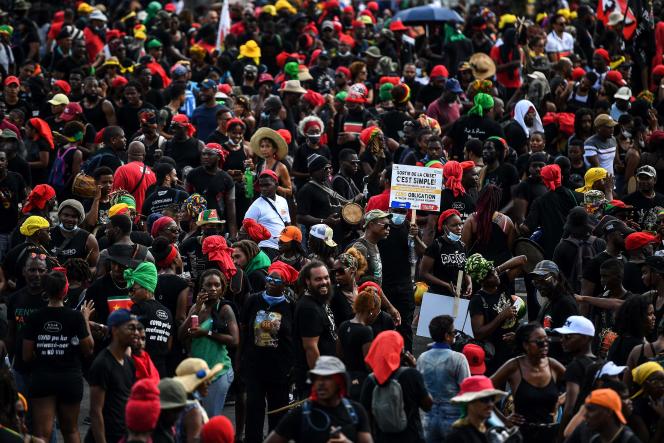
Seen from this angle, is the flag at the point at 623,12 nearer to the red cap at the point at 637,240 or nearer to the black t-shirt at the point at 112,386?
the red cap at the point at 637,240

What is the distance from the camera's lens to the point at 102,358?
977 centimetres

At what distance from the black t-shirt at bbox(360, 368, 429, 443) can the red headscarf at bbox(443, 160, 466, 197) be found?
5703 mm

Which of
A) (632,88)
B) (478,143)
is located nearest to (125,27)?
(632,88)

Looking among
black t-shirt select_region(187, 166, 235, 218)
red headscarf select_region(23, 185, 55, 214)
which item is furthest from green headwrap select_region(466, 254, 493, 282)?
red headscarf select_region(23, 185, 55, 214)

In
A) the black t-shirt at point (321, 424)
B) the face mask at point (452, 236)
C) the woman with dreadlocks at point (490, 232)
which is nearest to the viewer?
the black t-shirt at point (321, 424)

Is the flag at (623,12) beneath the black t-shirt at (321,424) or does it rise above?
above

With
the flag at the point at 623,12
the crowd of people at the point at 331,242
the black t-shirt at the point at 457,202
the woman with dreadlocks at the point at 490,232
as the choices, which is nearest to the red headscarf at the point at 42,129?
the crowd of people at the point at 331,242

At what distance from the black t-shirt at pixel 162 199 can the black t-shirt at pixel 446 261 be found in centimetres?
268

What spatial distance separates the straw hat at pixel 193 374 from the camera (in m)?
8.99

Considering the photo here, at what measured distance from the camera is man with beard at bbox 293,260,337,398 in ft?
35.3

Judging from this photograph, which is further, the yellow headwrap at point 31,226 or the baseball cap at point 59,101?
the baseball cap at point 59,101

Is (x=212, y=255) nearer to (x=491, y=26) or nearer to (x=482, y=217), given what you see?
(x=482, y=217)

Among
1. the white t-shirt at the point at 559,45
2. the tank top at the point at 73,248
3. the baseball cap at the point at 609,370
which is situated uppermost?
the white t-shirt at the point at 559,45

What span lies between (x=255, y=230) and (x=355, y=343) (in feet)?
11.4
